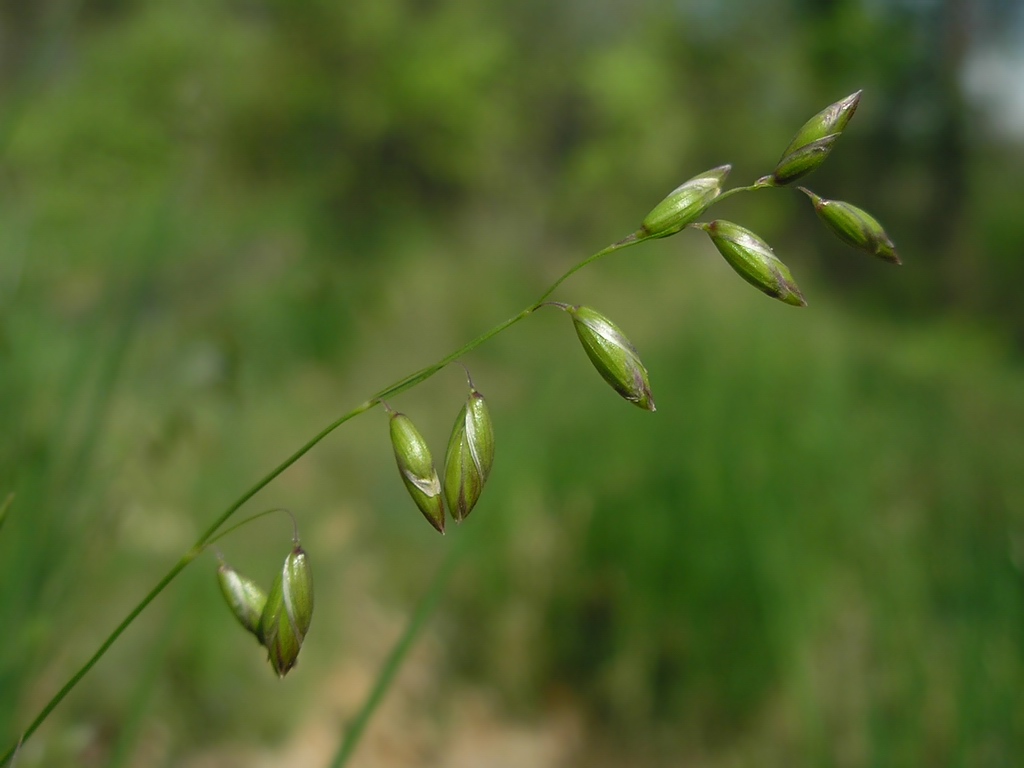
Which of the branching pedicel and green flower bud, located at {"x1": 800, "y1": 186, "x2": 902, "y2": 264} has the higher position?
the branching pedicel

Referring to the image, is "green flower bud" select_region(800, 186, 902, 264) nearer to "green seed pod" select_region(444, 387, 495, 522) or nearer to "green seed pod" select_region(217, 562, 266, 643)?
"green seed pod" select_region(444, 387, 495, 522)

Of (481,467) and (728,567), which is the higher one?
(481,467)

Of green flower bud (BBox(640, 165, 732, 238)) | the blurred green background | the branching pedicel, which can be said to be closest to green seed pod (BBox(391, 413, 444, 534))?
the branching pedicel

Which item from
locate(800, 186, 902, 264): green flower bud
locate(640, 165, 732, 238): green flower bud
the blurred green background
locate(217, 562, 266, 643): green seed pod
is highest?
locate(640, 165, 732, 238): green flower bud

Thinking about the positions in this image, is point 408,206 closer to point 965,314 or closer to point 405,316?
point 405,316

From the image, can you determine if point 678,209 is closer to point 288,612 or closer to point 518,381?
point 288,612

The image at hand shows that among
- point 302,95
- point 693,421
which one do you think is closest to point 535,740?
point 693,421

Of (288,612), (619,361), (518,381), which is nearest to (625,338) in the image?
(619,361)

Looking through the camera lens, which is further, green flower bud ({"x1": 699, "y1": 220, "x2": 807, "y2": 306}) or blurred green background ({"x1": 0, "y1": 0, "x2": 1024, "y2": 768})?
blurred green background ({"x1": 0, "y1": 0, "x2": 1024, "y2": 768})
